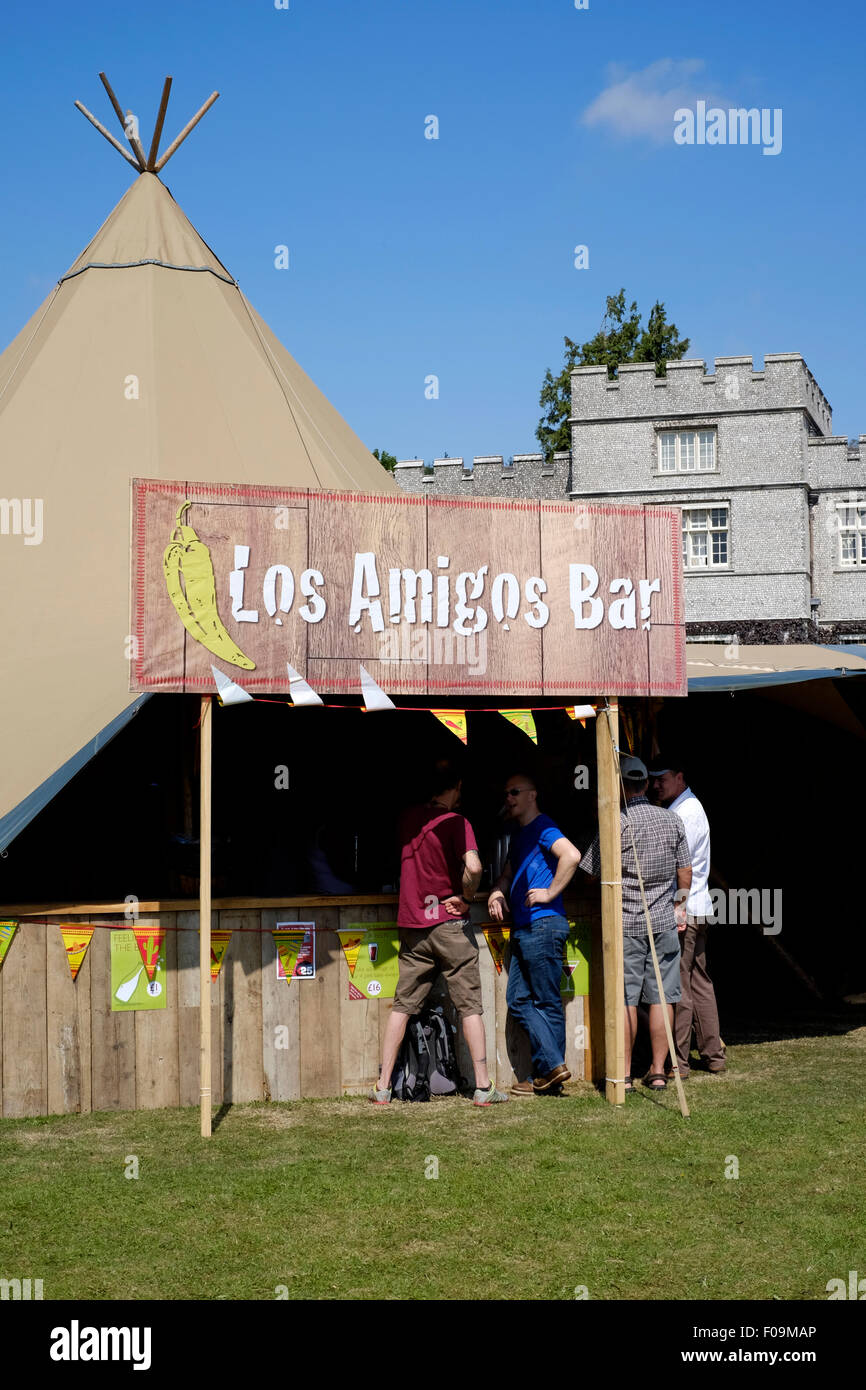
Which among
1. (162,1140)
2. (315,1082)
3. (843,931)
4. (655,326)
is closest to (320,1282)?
(162,1140)

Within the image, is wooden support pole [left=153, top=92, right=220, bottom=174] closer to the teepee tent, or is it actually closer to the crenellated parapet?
the teepee tent

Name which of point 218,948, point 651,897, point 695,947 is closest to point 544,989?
point 651,897

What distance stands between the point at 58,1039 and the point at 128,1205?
1.75 meters

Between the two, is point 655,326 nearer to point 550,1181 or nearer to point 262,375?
point 262,375

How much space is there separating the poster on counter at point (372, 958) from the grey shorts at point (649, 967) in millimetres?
1265

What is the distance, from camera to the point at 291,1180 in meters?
5.75

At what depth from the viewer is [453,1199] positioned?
5445 mm

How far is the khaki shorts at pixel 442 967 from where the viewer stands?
23.5 ft

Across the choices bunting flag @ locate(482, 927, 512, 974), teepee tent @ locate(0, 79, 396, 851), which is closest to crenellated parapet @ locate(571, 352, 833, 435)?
teepee tent @ locate(0, 79, 396, 851)

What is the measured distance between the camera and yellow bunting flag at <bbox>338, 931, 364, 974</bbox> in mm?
7418

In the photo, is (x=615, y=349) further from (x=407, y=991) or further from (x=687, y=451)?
(x=407, y=991)

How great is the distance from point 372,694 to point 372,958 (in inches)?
60.3

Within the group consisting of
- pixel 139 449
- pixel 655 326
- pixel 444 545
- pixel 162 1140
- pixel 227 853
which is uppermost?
pixel 655 326

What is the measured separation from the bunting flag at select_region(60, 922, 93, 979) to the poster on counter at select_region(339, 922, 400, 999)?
4.43ft
